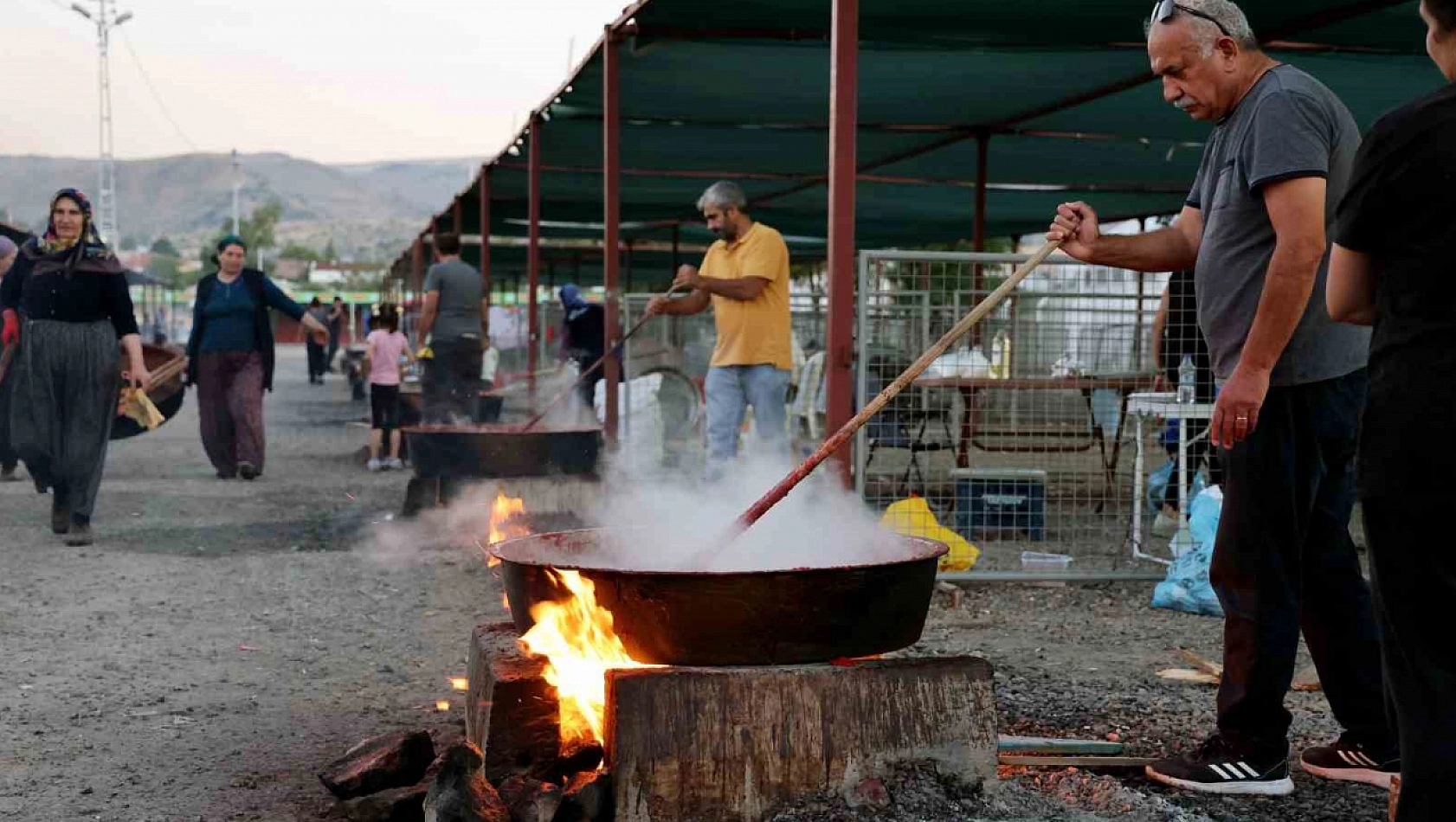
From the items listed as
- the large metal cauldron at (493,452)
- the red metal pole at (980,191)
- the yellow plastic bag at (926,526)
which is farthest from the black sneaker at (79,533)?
the red metal pole at (980,191)

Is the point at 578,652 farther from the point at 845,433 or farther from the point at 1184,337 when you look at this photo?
the point at 1184,337

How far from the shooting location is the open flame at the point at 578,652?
3.21 metres

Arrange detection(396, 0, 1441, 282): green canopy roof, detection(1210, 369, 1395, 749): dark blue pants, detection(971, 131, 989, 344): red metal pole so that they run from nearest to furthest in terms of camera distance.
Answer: detection(1210, 369, 1395, 749): dark blue pants < detection(396, 0, 1441, 282): green canopy roof < detection(971, 131, 989, 344): red metal pole

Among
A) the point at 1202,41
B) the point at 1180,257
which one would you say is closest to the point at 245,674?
the point at 1180,257

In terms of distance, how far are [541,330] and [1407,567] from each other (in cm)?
2136

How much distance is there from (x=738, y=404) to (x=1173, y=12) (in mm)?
4393

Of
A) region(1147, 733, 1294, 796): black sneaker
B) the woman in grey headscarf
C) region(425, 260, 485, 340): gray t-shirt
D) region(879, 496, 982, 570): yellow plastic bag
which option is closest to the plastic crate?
region(879, 496, 982, 570): yellow plastic bag

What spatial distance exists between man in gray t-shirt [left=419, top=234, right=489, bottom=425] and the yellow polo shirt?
13.8 feet

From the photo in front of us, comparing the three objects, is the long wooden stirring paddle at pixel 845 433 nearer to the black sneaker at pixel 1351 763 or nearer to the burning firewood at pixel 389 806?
the burning firewood at pixel 389 806

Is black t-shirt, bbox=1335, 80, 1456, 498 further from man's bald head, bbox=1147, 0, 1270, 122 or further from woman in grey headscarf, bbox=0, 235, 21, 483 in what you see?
woman in grey headscarf, bbox=0, 235, 21, 483

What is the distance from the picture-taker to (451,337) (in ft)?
36.8

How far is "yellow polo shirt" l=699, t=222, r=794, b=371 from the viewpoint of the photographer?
7395mm

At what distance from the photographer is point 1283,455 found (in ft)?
11.2

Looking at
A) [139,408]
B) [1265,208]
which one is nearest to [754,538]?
[1265,208]
